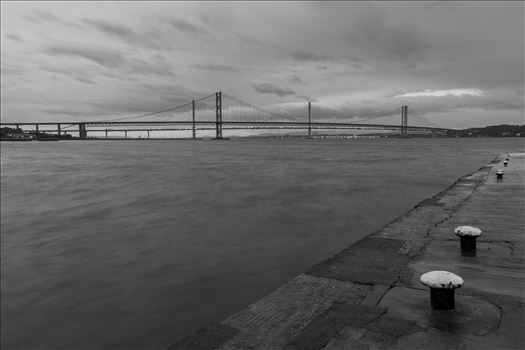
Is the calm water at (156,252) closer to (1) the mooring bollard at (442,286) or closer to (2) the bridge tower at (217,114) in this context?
(1) the mooring bollard at (442,286)

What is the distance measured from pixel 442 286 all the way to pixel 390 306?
1.64 feet

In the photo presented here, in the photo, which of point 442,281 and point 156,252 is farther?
point 156,252

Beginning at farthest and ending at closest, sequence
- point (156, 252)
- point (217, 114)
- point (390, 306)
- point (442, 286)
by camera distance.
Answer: point (217, 114) < point (156, 252) < point (390, 306) < point (442, 286)

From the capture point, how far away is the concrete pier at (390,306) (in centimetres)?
304

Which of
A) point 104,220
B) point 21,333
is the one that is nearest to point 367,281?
point 21,333

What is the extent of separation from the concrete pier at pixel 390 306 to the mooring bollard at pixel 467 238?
0.10 meters

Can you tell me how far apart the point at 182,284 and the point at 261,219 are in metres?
5.15

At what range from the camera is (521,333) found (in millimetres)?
3055

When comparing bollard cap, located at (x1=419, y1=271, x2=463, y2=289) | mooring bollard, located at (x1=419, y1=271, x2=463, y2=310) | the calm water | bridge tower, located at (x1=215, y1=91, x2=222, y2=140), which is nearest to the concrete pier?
mooring bollard, located at (x1=419, y1=271, x2=463, y2=310)

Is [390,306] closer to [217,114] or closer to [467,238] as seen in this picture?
[467,238]

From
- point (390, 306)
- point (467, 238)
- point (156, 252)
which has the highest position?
point (467, 238)

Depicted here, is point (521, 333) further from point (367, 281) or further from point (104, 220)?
point (104, 220)

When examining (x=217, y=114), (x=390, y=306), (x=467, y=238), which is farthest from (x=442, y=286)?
(x=217, y=114)

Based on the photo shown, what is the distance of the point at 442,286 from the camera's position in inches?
130
